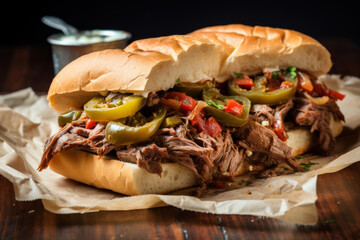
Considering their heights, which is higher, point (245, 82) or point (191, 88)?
point (191, 88)

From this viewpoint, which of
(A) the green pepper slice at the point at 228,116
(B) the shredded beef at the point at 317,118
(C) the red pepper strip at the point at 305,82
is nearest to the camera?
(A) the green pepper slice at the point at 228,116

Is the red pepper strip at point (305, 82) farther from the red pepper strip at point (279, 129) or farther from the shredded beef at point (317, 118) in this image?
the red pepper strip at point (279, 129)

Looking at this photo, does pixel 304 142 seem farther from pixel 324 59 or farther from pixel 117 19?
pixel 117 19

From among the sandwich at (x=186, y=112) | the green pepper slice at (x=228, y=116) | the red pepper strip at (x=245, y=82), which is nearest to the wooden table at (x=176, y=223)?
the sandwich at (x=186, y=112)

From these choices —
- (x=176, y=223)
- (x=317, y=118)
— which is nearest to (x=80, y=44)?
(x=317, y=118)

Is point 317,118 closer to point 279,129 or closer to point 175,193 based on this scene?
point 279,129

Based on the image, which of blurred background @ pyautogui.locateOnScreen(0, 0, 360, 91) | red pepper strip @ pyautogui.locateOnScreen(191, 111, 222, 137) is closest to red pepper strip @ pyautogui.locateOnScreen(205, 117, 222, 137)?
red pepper strip @ pyautogui.locateOnScreen(191, 111, 222, 137)
